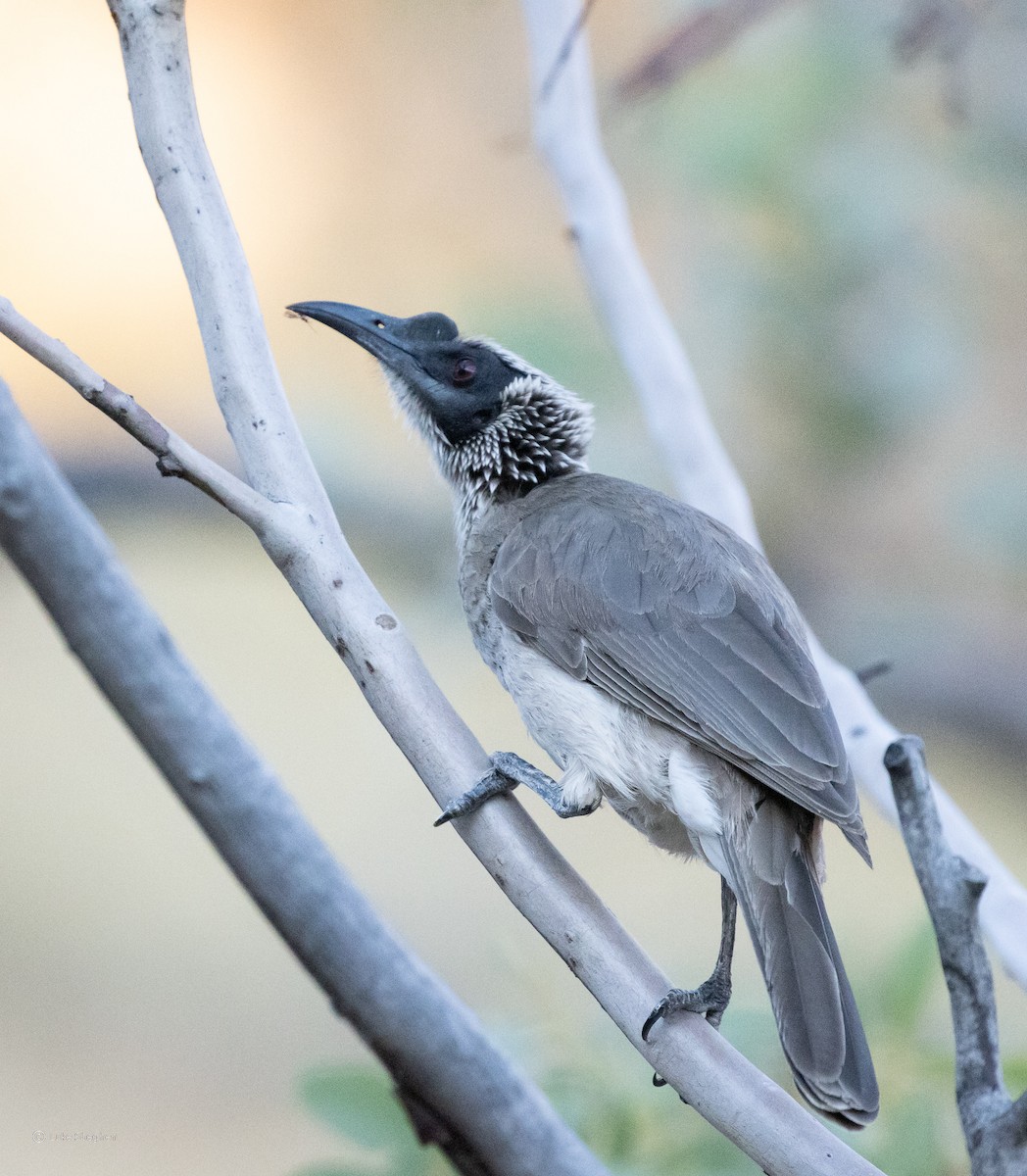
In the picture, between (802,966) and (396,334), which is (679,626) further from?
(396,334)

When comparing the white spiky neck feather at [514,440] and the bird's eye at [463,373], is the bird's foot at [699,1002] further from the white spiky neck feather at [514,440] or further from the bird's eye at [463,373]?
the bird's eye at [463,373]

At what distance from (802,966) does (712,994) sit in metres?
0.15

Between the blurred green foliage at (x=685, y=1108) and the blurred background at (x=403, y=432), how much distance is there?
206mm

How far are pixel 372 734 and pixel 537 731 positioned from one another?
0.81 metres

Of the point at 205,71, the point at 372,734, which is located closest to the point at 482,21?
the point at 205,71

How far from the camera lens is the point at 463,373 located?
4.81ft

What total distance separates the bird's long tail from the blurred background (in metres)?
0.77

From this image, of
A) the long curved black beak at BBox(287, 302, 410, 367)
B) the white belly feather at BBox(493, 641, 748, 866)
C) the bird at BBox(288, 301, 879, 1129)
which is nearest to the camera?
the bird at BBox(288, 301, 879, 1129)

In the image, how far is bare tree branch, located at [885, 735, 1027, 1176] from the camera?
86cm

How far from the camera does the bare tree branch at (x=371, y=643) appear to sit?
90cm

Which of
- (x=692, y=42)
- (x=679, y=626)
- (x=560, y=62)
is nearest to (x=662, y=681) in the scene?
(x=679, y=626)

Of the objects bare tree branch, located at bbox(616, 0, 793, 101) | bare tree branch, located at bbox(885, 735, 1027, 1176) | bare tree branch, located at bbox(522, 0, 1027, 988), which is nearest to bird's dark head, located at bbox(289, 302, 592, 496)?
bare tree branch, located at bbox(522, 0, 1027, 988)

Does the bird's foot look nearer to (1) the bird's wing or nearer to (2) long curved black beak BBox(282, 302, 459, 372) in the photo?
(1) the bird's wing

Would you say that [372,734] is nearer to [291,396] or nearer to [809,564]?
[291,396]
